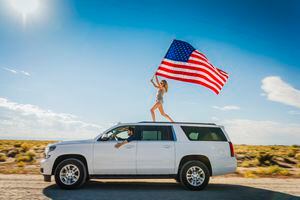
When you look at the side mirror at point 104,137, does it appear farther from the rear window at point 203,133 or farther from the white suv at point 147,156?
the rear window at point 203,133

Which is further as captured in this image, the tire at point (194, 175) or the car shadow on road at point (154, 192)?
the tire at point (194, 175)

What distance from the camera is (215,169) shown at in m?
9.06

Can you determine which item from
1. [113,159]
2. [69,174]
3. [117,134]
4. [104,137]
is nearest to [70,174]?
[69,174]

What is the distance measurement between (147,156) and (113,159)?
934 millimetres

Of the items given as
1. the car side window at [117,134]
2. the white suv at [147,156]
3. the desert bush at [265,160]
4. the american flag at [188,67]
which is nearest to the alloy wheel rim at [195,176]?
the white suv at [147,156]

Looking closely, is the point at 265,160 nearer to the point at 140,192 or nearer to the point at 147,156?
the point at 147,156

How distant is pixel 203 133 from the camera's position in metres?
9.29

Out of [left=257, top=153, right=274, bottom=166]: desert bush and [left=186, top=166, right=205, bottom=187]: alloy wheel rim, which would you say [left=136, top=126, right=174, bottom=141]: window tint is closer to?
[left=186, top=166, right=205, bottom=187]: alloy wheel rim

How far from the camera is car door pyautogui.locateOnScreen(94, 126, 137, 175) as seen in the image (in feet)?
28.7

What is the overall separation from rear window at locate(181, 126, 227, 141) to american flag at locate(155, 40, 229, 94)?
2922 mm

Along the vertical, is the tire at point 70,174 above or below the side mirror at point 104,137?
below

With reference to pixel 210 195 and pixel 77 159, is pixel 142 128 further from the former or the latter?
pixel 210 195

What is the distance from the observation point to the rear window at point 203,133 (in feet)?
30.3

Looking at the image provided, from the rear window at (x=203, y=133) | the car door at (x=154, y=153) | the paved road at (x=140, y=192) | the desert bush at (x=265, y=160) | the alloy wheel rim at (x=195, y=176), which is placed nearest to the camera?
the paved road at (x=140, y=192)
